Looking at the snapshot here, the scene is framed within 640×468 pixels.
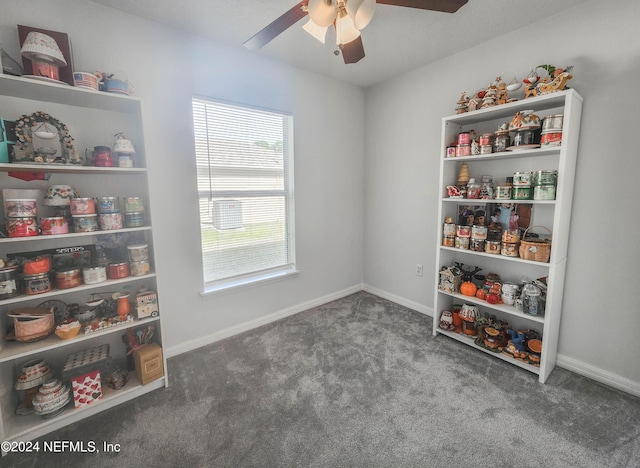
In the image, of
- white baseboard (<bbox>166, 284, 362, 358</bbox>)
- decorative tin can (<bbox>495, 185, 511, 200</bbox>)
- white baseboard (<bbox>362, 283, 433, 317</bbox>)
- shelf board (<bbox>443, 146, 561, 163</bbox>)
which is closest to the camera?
shelf board (<bbox>443, 146, 561, 163</bbox>)

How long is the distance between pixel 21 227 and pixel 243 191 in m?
1.40

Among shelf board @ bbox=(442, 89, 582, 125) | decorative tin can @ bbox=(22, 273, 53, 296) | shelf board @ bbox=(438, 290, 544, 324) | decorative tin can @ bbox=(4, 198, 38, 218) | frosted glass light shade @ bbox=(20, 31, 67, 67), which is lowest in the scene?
shelf board @ bbox=(438, 290, 544, 324)

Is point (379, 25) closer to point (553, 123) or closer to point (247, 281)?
point (553, 123)

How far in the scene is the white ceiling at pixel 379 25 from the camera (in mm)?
1774

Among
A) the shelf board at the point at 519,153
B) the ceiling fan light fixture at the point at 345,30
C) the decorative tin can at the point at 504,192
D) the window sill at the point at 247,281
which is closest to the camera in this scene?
the ceiling fan light fixture at the point at 345,30

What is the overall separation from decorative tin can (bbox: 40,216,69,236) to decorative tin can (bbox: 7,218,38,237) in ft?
0.12

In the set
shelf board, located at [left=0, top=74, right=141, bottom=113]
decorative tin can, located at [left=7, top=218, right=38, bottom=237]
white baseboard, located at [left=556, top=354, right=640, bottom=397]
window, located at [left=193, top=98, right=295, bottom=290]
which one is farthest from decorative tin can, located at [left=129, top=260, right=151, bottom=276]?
white baseboard, located at [left=556, top=354, right=640, bottom=397]

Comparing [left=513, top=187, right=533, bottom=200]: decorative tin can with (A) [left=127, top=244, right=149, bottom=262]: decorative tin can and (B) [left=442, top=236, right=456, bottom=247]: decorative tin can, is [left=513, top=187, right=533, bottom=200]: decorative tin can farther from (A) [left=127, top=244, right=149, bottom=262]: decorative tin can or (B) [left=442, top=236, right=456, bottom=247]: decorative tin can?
(A) [left=127, top=244, right=149, bottom=262]: decorative tin can

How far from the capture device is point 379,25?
199 centimetres

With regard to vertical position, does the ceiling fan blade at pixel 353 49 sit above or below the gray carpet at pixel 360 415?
above

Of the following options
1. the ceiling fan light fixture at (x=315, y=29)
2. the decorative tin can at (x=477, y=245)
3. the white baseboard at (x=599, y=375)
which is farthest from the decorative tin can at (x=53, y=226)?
the white baseboard at (x=599, y=375)

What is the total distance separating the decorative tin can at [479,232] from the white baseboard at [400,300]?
0.99 meters

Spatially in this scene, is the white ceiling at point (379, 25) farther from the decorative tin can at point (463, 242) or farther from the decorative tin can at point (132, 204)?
the decorative tin can at point (463, 242)

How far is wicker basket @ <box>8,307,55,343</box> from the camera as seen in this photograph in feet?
4.83
